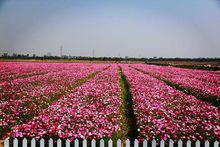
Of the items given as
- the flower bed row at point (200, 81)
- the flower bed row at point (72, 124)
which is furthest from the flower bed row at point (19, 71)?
the flower bed row at point (200, 81)

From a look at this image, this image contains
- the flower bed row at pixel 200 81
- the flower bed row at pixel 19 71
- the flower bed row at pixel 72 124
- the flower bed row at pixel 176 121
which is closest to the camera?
the flower bed row at pixel 72 124

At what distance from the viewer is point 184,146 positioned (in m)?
6.20

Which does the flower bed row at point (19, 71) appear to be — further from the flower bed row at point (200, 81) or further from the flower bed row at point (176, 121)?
the flower bed row at point (176, 121)

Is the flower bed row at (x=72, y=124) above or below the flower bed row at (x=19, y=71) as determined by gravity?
below

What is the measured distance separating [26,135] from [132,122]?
3.91 m

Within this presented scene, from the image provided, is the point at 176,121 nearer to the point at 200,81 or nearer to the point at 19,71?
the point at 200,81

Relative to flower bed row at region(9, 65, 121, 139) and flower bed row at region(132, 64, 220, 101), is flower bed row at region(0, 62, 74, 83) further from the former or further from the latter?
flower bed row at region(132, 64, 220, 101)

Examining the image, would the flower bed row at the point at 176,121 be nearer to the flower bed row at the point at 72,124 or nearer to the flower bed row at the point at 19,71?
the flower bed row at the point at 72,124

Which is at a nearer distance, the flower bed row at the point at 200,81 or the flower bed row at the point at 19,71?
the flower bed row at the point at 200,81

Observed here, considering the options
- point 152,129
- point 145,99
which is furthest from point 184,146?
point 145,99

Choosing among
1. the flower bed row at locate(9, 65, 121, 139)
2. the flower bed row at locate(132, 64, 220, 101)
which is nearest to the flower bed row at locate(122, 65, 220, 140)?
the flower bed row at locate(9, 65, 121, 139)

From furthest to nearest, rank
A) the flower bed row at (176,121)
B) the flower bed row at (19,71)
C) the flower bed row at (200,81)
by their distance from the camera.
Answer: the flower bed row at (19,71) < the flower bed row at (200,81) < the flower bed row at (176,121)

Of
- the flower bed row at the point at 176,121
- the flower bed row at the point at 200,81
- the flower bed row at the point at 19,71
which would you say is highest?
the flower bed row at the point at 19,71

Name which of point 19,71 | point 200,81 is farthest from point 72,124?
point 19,71
